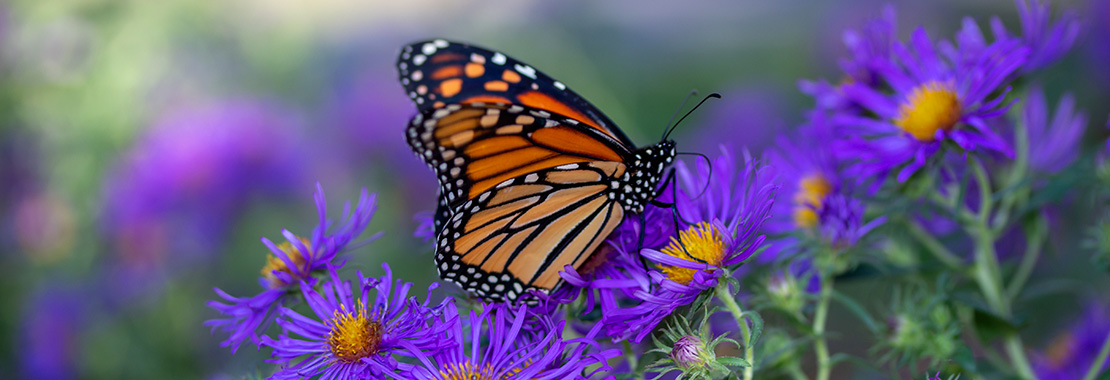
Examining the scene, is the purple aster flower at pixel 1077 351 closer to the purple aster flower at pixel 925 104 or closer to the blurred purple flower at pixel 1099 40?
the purple aster flower at pixel 925 104

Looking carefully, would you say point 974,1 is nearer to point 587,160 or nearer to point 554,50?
point 554,50

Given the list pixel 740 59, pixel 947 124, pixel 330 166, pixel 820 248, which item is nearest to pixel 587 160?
pixel 820 248

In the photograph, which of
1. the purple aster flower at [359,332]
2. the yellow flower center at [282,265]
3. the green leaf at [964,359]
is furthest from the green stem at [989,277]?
the yellow flower center at [282,265]

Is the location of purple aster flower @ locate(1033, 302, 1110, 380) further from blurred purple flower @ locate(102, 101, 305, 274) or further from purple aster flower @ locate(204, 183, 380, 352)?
blurred purple flower @ locate(102, 101, 305, 274)

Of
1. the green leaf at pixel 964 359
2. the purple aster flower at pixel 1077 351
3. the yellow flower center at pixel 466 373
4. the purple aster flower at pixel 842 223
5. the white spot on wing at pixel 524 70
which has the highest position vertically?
the white spot on wing at pixel 524 70

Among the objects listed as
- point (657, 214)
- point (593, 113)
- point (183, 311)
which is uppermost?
point (183, 311)

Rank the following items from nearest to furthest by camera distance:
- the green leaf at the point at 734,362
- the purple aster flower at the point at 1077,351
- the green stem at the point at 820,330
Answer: the green leaf at the point at 734,362, the green stem at the point at 820,330, the purple aster flower at the point at 1077,351

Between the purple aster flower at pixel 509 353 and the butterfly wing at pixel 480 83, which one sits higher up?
the butterfly wing at pixel 480 83
